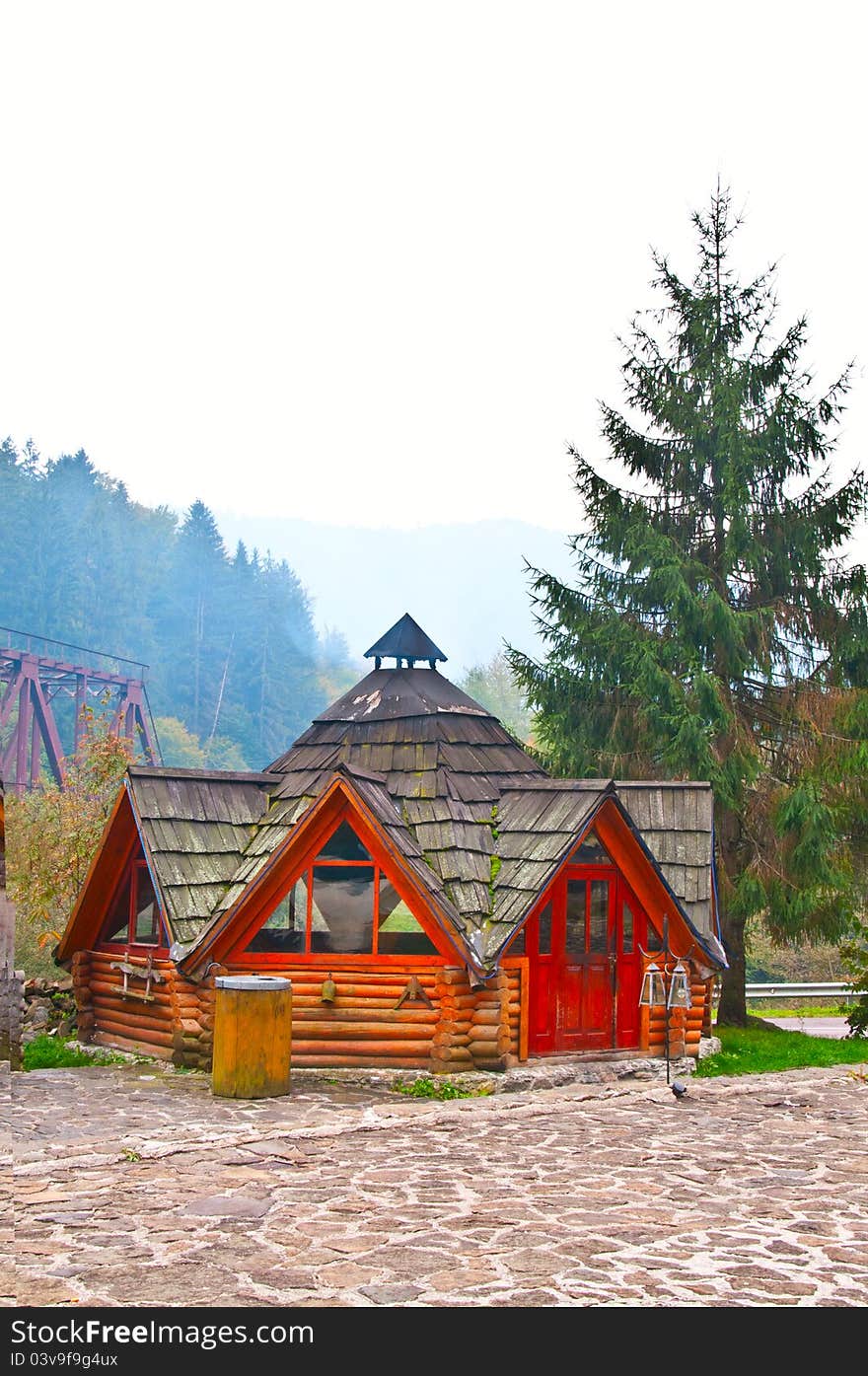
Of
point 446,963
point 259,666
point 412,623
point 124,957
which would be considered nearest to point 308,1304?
point 446,963

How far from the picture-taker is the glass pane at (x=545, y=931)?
15.0 metres

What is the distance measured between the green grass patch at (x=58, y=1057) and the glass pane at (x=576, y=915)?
18.2 feet

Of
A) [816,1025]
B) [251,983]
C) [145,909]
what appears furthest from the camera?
[816,1025]

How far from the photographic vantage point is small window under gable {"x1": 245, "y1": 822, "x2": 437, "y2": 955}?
14.6m

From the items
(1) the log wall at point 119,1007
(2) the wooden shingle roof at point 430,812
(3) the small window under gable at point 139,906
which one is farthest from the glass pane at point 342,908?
(3) the small window under gable at point 139,906

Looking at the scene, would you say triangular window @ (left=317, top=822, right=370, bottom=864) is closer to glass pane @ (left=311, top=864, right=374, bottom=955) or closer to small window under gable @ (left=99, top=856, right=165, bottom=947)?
glass pane @ (left=311, top=864, right=374, bottom=955)

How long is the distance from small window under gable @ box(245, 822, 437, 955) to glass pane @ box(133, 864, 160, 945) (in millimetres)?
1918

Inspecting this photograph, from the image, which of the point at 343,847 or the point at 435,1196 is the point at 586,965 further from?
the point at 435,1196

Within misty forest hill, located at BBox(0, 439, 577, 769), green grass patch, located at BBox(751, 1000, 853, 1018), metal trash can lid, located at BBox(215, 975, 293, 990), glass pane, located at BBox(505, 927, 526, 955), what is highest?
misty forest hill, located at BBox(0, 439, 577, 769)

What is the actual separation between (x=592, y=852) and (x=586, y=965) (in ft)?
4.31

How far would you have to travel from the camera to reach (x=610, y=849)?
15359 millimetres

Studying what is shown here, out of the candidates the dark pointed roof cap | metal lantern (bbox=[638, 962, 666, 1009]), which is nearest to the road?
metal lantern (bbox=[638, 962, 666, 1009])

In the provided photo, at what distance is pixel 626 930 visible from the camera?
15.5 meters

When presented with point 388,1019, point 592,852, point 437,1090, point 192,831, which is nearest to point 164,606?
point 192,831
